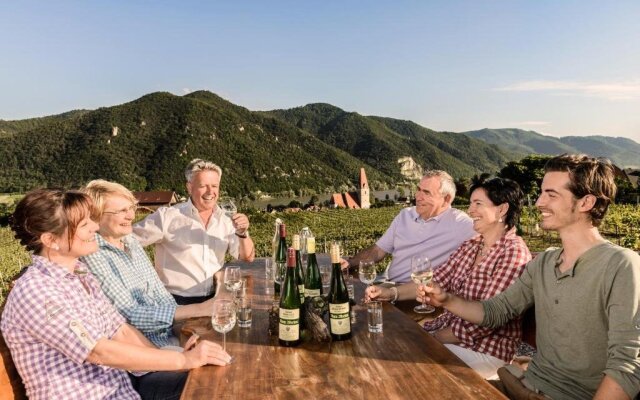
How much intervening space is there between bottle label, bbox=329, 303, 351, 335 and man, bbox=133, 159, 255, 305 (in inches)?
86.6

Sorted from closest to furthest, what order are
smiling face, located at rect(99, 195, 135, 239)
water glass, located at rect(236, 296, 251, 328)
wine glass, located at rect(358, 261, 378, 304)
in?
1. water glass, located at rect(236, 296, 251, 328)
2. wine glass, located at rect(358, 261, 378, 304)
3. smiling face, located at rect(99, 195, 135, 239)

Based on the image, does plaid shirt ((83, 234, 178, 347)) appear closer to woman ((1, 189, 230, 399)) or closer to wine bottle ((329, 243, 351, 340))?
woman ((1, 189, 230, 399))

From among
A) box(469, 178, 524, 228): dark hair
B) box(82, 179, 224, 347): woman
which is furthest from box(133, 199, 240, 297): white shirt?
box(469, 178, 524, 228): dark hair

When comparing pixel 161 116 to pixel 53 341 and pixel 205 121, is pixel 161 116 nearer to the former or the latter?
pixel 205 121

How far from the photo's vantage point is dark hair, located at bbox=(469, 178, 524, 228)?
306 cm

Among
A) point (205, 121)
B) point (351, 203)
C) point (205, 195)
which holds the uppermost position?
point (205, 121)

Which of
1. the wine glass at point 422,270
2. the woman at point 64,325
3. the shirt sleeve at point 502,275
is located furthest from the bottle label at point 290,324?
the shirt sleeve at point 502,275

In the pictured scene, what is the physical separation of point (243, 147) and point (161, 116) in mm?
15888

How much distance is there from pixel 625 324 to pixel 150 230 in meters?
3.60

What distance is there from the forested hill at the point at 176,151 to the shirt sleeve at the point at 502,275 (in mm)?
69574

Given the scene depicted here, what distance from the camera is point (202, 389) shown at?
5.73 ft

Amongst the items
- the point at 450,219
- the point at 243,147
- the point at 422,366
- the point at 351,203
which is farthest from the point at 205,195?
the point at 243,147

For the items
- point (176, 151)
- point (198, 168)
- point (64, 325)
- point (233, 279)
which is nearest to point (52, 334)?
point (64, 325)

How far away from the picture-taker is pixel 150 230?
4219 millimetres
